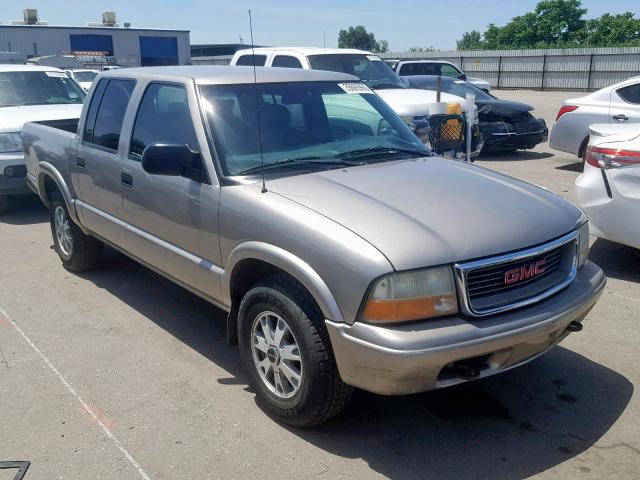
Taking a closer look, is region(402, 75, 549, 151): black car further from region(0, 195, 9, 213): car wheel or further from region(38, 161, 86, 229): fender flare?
region(38, 161, 86, 229): fender flare

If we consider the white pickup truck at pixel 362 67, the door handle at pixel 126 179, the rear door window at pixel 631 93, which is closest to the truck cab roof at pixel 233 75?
the door handle at pixel 126 179

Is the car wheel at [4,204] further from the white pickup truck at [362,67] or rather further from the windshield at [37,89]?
the white pickup truck at [362,67]

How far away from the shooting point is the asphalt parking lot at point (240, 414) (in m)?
3.45

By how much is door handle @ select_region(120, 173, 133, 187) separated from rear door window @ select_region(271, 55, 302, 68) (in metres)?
5.81

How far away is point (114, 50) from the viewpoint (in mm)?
53562

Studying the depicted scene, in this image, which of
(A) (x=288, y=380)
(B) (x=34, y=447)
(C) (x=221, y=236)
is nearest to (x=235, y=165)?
(C) (x=221, y=236)

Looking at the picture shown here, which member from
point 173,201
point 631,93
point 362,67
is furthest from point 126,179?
point 631,93

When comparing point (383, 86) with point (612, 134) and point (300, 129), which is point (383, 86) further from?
point (300, 129)

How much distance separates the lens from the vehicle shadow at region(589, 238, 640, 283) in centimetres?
616

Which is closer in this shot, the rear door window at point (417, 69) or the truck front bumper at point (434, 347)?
the truck front bumper at point (434, 347)

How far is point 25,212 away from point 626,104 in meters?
8.70

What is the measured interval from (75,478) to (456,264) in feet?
6.85

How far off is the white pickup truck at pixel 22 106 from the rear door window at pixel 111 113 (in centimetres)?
279

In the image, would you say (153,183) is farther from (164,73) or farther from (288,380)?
(288,380)
